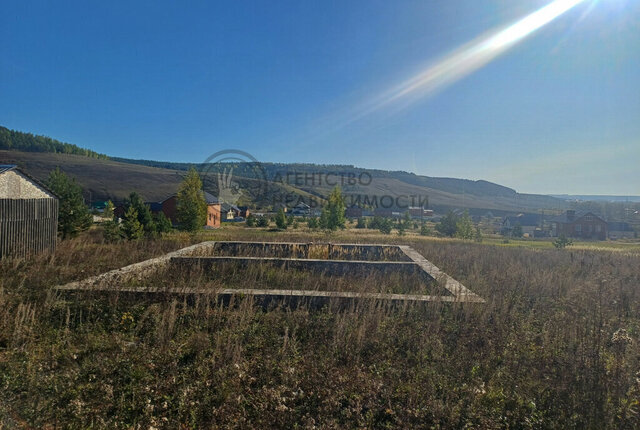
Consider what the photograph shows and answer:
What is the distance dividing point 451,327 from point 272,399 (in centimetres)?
276

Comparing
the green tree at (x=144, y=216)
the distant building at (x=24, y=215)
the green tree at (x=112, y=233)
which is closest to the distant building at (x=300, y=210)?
the green tree at (x=144, y=216)

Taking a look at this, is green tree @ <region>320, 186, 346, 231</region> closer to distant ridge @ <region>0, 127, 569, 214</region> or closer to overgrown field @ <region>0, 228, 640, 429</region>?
distant ridge @ <region>0, 127, 569, 214</region>

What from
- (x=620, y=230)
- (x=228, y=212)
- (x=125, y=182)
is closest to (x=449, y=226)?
(x=228, y=212)

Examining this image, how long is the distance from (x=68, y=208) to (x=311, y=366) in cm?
1509

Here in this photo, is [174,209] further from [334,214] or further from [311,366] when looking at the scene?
[311,366]

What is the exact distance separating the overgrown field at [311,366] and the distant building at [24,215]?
424cm

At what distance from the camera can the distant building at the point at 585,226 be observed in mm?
45719

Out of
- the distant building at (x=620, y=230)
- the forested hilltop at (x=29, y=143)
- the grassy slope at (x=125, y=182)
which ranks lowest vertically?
the distant building at (x=620, y=230)

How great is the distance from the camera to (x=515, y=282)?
21.9ft

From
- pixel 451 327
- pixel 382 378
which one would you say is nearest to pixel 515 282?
pixel 451 327

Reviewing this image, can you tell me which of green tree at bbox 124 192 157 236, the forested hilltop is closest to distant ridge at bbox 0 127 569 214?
the forested hilltop

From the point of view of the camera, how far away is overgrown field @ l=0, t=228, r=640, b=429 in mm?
2559

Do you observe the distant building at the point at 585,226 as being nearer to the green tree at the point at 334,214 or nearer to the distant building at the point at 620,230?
the distant building at the point at 620,230

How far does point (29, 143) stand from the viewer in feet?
320
